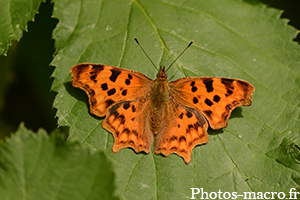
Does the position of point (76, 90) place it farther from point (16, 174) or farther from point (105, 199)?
point (105, 199)

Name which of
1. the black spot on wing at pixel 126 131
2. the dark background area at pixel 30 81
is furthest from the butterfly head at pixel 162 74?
the dark background area at pixel 30 81

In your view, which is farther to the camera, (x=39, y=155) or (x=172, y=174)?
(x=172, y=174)

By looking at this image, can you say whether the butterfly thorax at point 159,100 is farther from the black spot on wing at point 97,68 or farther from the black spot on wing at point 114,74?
the black spot on wing at point 97,68

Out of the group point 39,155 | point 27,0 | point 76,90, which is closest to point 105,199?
point 39,155

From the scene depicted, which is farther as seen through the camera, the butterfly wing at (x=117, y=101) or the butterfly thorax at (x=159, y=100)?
the butterfly thorax at (x=159, y=100)

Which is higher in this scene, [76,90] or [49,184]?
[76,90]

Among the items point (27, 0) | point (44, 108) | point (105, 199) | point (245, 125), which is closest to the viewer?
point (105, 199)

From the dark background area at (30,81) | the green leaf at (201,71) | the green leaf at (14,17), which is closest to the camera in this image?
the green leaf at (201,71)
